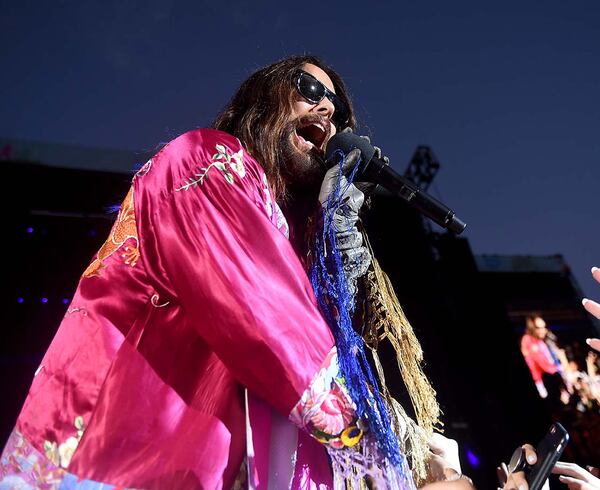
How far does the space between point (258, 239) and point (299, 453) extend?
414 mm

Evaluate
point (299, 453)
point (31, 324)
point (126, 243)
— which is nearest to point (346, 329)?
point (299, 453)

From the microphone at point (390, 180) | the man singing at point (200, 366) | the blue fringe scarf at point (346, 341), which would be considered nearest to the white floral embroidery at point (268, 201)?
the man singing at point (200, 366)

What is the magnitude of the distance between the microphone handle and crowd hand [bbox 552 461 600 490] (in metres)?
0.72

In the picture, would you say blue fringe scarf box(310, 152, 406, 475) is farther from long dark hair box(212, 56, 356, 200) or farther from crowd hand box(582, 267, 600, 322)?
crowd hand box(582, 267, 600, 322)

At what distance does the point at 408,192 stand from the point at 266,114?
0.58m

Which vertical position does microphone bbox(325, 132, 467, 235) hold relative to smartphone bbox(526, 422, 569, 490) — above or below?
above

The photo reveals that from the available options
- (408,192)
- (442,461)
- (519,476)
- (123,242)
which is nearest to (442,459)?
(442,461)

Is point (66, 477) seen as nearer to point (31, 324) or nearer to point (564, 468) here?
point (564, 468)

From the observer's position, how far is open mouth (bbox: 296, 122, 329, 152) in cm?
162

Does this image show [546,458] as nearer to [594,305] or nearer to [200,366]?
[594,305]

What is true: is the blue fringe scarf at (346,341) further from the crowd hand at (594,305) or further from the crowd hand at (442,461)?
the crowd hand at (594,305)

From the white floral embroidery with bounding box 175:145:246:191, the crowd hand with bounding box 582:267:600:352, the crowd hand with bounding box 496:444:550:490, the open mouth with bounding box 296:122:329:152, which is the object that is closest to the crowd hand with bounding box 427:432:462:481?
the crowd hand with bounding box 496:444:550:490

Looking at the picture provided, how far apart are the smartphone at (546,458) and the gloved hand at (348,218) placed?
0.56 meters

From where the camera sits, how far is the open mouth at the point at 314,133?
1.62 m
